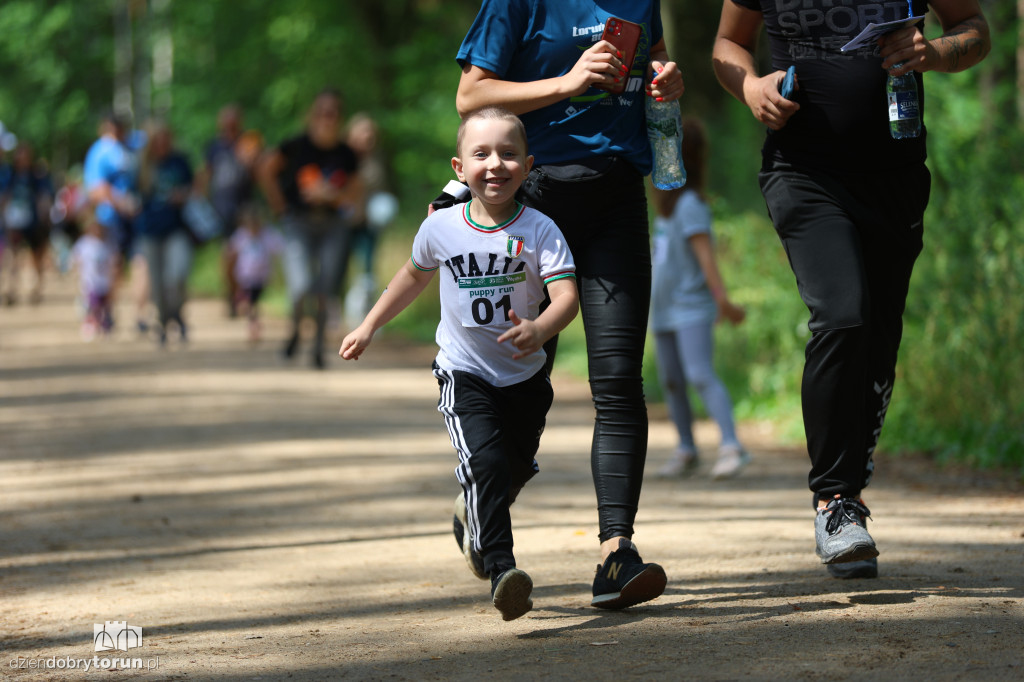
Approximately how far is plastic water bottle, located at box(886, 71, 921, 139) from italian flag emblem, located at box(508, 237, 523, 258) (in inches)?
47.3

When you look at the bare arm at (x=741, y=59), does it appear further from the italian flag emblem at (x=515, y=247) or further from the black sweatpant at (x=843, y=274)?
the italian flag emblem at (x=515, y=247)

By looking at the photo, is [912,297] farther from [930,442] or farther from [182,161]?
[182,161]

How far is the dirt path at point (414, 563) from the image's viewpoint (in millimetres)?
3689

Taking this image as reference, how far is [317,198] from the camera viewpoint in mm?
11758

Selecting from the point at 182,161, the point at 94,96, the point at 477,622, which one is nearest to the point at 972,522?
the point at 477,622

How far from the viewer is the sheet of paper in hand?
13.4 ft

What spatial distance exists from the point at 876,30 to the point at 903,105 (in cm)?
25

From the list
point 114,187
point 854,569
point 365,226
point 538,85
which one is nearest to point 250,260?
point 365,226

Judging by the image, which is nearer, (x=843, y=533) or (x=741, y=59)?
(x=843, y=533)

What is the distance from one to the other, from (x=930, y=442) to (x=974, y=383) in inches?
17.7

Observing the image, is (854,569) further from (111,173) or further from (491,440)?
(111,173)

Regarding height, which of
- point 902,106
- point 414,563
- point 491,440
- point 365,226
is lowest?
point 414,563

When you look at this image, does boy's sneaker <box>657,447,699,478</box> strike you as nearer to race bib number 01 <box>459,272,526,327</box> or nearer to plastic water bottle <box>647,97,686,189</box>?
plastic water bottle <box>647,97,686,189</box>

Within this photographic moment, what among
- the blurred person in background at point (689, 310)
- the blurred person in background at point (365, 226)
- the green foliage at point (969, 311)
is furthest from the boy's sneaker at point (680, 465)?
the blurred person in background at point (365, 226)
